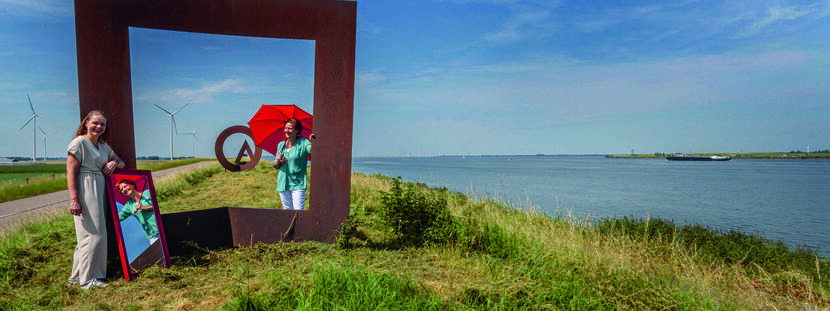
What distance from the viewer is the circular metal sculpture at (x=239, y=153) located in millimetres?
6482

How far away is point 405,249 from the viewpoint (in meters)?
5.89

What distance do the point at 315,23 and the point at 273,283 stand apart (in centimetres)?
370

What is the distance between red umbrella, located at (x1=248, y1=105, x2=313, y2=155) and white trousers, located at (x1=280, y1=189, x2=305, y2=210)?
89 cm

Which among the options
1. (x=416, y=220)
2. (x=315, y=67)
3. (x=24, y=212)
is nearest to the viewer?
(x=315, y=67)

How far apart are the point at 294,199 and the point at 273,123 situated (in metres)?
1.52

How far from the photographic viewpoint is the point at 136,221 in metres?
4.91

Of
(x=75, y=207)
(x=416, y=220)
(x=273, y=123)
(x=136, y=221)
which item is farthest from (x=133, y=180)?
(x=416, y=220)

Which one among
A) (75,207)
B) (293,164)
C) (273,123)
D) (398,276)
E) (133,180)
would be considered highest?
(273,123)

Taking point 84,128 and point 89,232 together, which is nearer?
point 89,232

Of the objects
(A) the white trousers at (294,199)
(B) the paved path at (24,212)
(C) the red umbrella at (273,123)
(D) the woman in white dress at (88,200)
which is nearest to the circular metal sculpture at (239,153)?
(C) the red umbrella at (273,123)

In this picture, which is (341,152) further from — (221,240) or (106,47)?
(106,47)

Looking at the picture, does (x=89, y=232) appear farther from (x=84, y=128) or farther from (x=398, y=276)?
(x=398, y=276)

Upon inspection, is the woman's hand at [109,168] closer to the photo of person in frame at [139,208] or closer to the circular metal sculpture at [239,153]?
the photo of person in frame at [139,208]

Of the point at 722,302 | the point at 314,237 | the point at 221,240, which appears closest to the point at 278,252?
the point at 314,237
